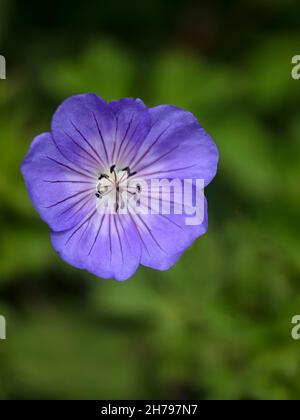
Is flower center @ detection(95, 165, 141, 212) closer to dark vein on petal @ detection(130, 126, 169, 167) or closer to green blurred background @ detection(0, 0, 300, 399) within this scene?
dark vein on petal @ detection(130, 126, 169, 167)

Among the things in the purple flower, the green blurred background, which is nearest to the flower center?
the purple flower

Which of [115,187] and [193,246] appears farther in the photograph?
[193,246]

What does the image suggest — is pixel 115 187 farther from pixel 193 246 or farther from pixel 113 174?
pixel 193 246

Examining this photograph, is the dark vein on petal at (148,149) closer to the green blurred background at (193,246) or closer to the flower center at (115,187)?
the flower center at (115,187)

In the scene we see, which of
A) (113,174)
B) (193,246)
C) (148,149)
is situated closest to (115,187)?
(113,174)

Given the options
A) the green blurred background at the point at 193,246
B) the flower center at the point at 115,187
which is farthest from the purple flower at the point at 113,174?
the green blurred background at the point at 193,246

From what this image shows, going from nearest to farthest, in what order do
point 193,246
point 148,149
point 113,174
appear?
point 148,149 → point 113,174 → point 193,246
